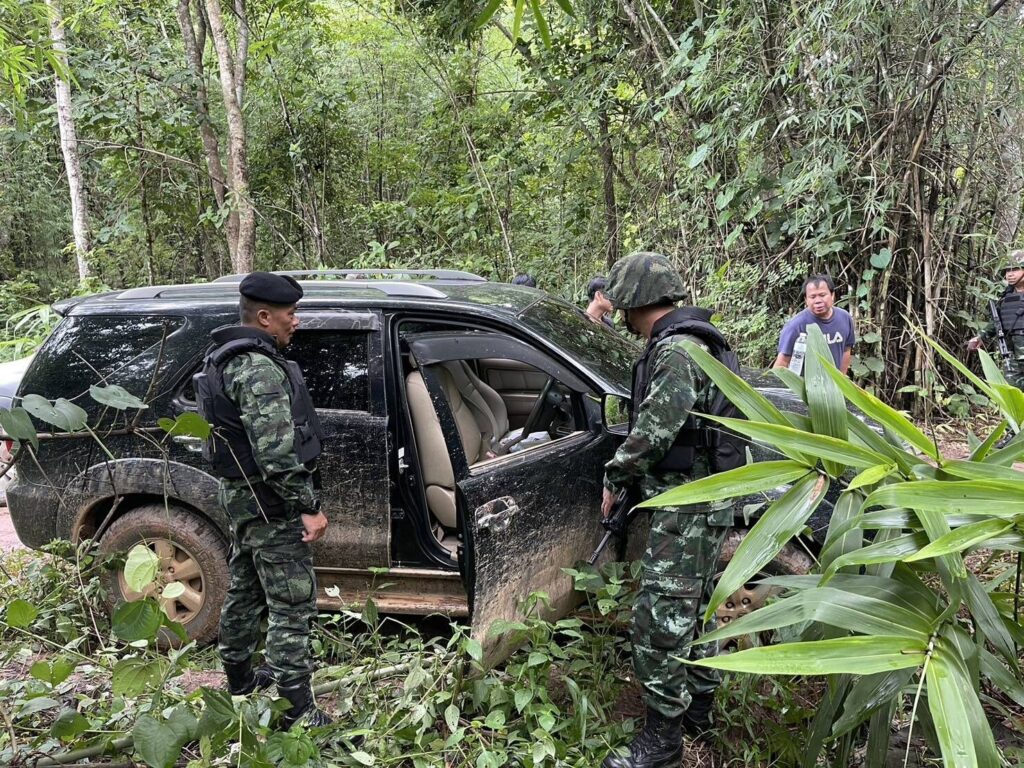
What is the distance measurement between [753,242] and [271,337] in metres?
5.12

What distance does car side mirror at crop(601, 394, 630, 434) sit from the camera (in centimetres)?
318

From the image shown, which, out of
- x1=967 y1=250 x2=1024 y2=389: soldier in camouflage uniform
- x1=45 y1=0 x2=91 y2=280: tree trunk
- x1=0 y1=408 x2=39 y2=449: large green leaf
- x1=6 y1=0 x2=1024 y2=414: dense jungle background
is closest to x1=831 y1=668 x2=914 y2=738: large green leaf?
x1=6 y1=0 x2=1024 y2=414: dense jungle background

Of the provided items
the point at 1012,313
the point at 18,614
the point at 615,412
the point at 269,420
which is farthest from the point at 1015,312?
the point at 18,614

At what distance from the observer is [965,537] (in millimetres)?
1204

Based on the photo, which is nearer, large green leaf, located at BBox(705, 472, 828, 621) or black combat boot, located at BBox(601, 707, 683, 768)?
large green leaf, located at BBox(705, 472, 828, 621)

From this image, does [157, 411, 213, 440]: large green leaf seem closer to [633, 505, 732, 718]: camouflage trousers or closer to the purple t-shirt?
[633, 505, 732, 718]: camouflage trousers

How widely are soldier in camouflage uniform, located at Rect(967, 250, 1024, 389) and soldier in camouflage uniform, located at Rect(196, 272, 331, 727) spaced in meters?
5.41

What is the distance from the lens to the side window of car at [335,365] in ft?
11.0

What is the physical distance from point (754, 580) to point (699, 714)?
1.93 ft

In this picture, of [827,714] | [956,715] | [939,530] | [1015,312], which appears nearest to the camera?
[956,715]

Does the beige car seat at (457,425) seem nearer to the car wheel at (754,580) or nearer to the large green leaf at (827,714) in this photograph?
the car wheel at (754,580)

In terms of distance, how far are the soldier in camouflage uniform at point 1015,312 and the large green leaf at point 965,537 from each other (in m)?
5.31

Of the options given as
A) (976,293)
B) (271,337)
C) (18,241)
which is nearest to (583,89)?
(976,293)

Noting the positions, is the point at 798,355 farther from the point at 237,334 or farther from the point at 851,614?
the point at 851,614
